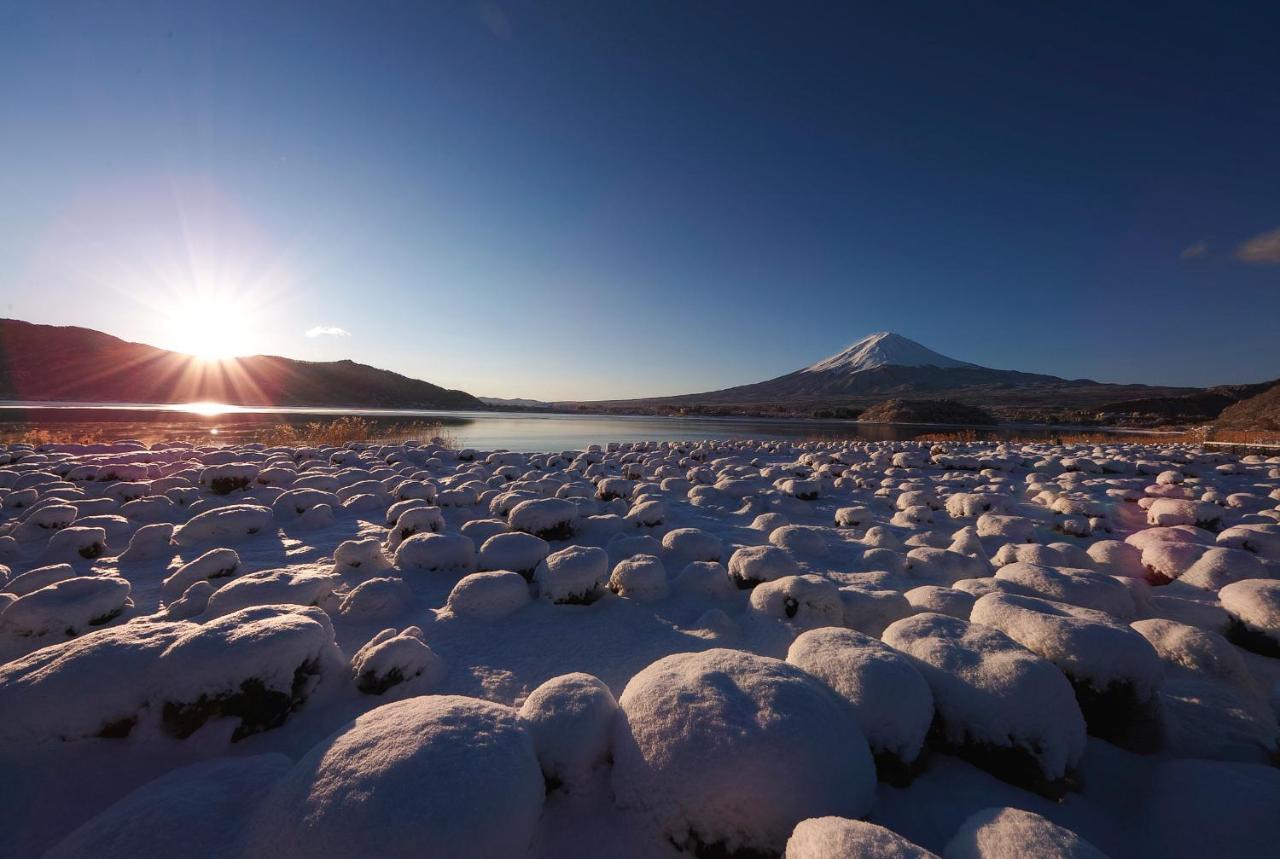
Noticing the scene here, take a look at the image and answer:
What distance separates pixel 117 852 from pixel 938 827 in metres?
2.63

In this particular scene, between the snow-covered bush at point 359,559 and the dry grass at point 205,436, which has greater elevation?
the dry grass at point 205,436

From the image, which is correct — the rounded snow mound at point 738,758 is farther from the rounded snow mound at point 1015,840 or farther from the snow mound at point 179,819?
the snow mound at point 179,819

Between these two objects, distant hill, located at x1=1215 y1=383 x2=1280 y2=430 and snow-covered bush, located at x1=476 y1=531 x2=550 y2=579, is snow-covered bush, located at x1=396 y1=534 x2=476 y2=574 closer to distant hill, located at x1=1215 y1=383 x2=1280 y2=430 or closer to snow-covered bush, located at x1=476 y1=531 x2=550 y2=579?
snow-covered bush, located at x1=476 y1=531 x2=550 y2=579

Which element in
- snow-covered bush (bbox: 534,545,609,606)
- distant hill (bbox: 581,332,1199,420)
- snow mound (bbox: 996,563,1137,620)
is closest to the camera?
snow mound (bbox: 996,563,1137,620)

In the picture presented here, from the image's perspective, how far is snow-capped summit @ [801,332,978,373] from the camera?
504 feet

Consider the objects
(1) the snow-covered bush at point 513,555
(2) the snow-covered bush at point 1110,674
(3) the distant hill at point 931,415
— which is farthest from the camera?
(3) the distant hill at point 931,415

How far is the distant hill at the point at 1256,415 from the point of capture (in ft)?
64.7

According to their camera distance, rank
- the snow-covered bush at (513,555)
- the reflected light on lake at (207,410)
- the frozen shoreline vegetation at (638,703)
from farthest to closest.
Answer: the reflected light on lake at (207,410), the snow-covered bush at (513,555), the frozen shoreline vegetation at (638,703)

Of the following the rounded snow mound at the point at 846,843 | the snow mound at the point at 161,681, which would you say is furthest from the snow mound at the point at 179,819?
the rounded snow mound at the point at 846,843

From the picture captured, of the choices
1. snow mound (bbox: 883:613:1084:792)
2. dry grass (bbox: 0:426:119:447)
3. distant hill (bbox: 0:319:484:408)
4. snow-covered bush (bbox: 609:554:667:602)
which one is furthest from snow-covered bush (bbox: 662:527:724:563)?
distant hill (bbox: 0:319:484:408)

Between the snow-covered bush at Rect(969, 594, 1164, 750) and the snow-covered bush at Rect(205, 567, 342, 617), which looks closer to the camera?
the snow-covered bush at Rect(969, 594, 1164, 750)

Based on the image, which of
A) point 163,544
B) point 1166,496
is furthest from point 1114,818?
point 1166,496

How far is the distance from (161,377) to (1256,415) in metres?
104

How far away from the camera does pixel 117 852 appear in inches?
52.8
